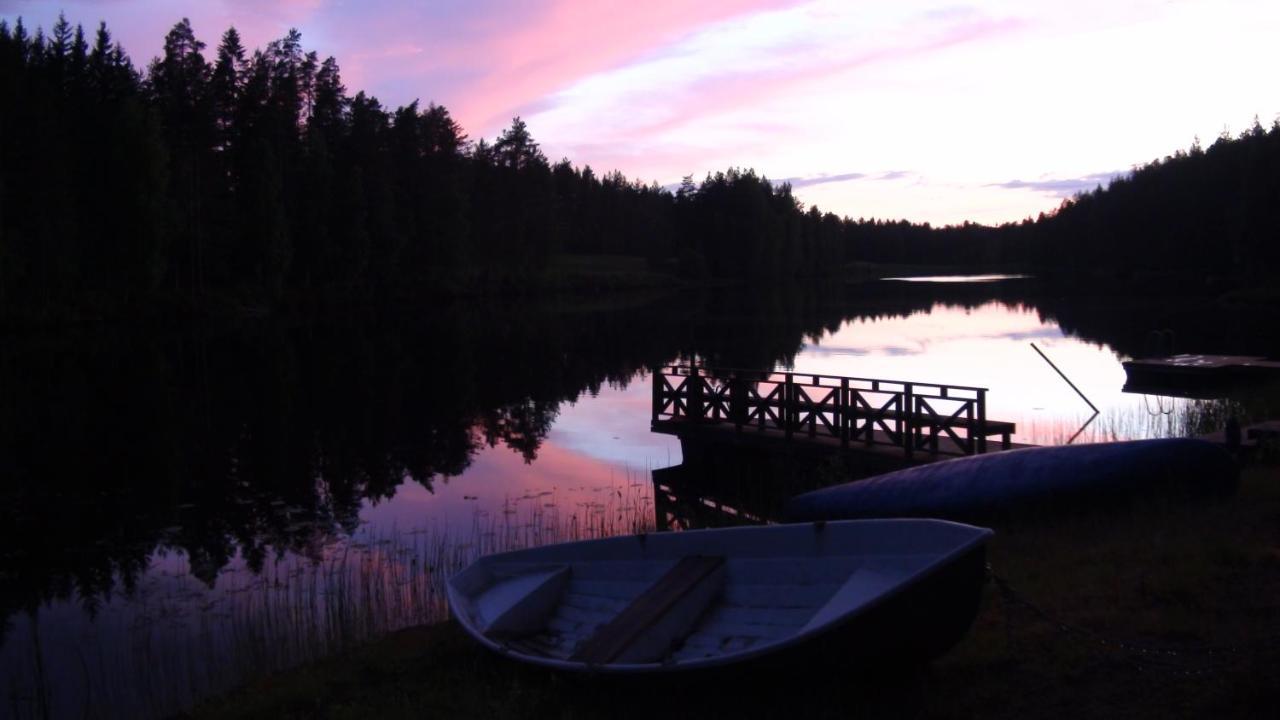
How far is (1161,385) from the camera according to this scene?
30656 millimetres

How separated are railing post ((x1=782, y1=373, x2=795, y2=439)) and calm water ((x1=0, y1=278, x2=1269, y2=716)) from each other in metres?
2.90

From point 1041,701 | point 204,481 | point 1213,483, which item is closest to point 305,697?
point 1041,701

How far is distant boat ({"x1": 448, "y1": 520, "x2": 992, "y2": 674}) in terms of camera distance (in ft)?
20.2

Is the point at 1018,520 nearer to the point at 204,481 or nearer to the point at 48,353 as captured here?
the point at 204,481

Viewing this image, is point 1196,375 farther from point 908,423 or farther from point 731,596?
point 731,596

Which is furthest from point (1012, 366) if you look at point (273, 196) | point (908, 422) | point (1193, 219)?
point (1193, 219)

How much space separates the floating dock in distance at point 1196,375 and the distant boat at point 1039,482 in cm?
2002

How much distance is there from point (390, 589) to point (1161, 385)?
27036 mm

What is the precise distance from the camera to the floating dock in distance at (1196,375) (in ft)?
97.6

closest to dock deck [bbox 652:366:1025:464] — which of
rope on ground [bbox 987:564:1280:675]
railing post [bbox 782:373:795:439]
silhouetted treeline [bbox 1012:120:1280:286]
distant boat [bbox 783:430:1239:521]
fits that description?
railing post [bbox 782:373:795:439]

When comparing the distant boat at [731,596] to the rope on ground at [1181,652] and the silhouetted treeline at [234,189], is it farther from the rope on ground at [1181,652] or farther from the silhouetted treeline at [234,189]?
the silhouetted treeline at [234,189]

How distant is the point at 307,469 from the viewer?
19.8 meters

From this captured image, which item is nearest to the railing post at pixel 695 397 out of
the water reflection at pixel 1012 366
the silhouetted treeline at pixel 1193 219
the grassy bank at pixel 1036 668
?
the water reflection at pixel 1012 366

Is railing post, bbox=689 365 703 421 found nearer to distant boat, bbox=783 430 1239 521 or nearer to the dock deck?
the dock deck
